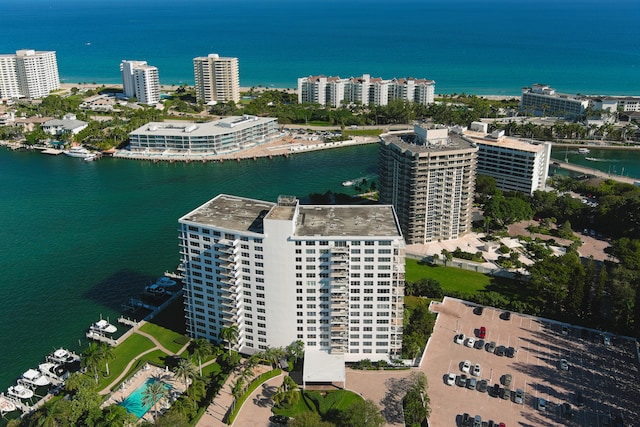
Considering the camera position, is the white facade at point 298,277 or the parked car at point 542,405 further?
the white facade at point 298,277

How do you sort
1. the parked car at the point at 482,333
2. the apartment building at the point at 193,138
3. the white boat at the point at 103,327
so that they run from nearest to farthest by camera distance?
the parked car at the point at 482,333 < the white boat at the point at 103,327 < the apartment building at the point at 193,138

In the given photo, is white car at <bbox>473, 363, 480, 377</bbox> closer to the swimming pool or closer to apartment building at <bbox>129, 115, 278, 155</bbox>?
the swimming pool

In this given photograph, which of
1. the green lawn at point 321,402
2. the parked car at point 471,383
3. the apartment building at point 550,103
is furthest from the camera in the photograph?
the apartment building at point 550,103

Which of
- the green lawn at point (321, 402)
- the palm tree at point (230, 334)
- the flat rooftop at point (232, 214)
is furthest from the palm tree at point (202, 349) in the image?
the flat rooftop at point (232, 214)

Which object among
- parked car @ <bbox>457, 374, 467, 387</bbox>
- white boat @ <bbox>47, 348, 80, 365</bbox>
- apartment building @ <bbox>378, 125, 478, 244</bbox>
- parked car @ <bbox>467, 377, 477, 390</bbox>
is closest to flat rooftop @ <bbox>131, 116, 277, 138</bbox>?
apartment building @ <bbox>378, 125, 478, 244</bbox>

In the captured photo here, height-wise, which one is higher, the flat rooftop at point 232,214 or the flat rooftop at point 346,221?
the flat rooftop at point 232,214

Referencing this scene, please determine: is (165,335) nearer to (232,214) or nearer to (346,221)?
(232,214)

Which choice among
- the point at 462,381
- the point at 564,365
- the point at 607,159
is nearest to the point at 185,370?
the point at 462,381

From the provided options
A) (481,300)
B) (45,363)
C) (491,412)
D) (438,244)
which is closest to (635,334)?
(481,300)

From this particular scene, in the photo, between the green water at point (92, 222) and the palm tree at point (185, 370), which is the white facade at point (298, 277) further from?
the green water at point (92, 222)

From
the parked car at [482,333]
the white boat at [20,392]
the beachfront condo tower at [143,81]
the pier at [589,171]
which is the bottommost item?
the white boat at [20,392]
